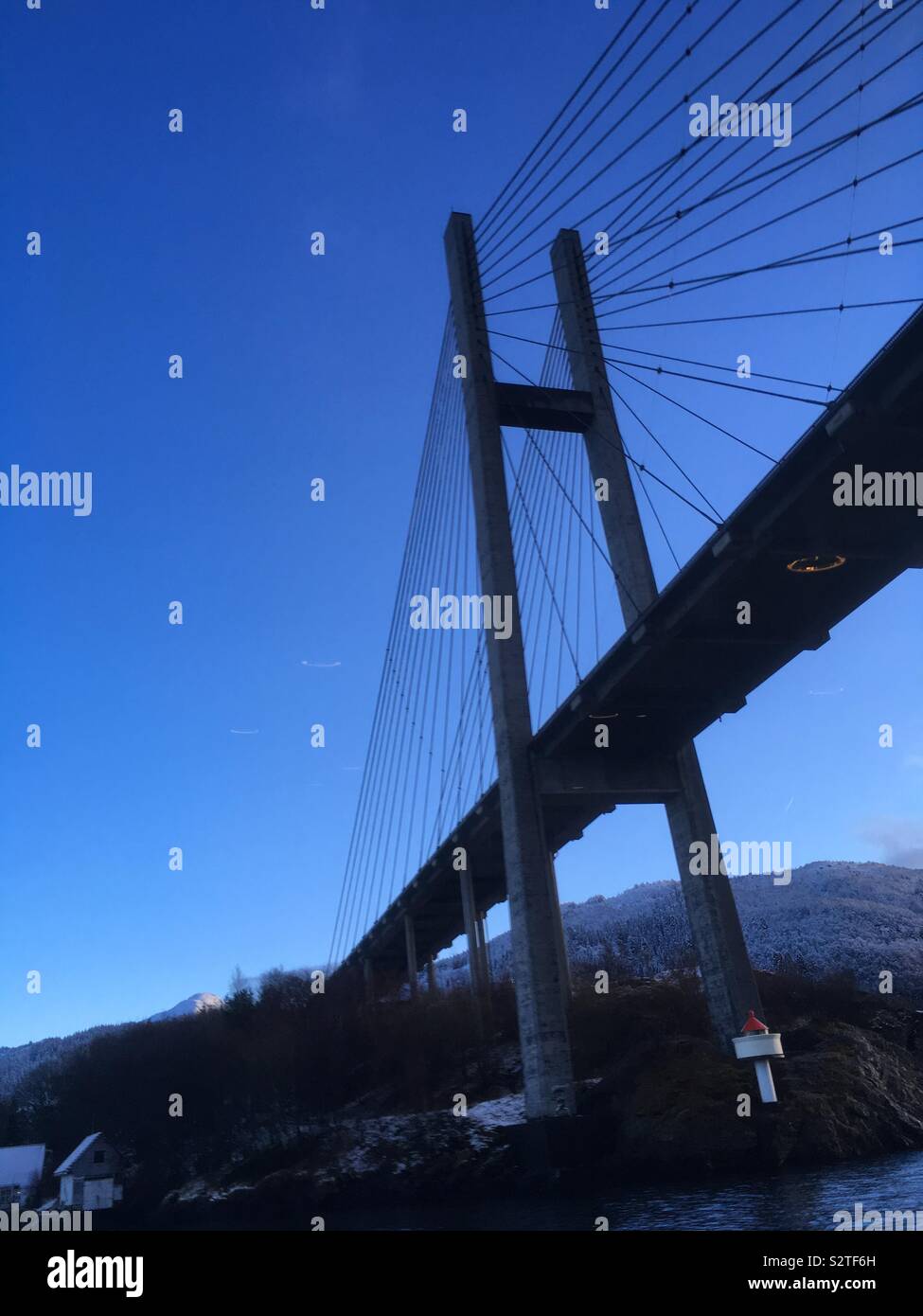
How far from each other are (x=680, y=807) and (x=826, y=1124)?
10572 millimetres

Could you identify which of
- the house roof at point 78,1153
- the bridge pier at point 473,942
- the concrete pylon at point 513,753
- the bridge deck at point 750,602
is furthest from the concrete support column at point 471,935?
the house roof at point 78,1153

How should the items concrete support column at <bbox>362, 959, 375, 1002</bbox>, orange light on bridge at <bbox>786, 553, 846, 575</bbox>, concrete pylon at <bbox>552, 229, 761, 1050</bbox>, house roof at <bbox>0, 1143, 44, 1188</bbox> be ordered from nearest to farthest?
orange light on bridge at <bbox>786, 553, 846, 575</bbox> < concrete pylon at <bbox>552, 229, 761, 1050</bbox> < house roof at <bbox>0, 1143, 44, 1188</bbox> < concrete support column at <bbox>362, 959, 375, 1002</bbox>

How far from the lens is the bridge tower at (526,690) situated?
100 feet

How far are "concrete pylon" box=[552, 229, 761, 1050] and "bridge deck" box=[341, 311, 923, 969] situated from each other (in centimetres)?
129

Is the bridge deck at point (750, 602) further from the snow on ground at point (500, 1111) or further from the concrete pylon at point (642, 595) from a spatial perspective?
the snow on ground at point (500, 1111)

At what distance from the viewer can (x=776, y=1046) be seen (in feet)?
79.9

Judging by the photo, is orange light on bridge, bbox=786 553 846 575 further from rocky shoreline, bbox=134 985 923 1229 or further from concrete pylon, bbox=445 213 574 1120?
rocky shoreline, bbox=134 985 923 1229

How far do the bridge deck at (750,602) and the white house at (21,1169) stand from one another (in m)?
29.7

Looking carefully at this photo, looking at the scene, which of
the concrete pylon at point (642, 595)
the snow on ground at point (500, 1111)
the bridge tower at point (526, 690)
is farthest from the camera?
the snow on ground at point (500, 1111)

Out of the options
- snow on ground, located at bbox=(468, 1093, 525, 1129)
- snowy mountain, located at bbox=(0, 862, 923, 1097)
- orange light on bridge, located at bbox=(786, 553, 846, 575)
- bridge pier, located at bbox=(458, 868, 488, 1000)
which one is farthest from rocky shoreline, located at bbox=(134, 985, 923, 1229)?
snowy mountain, located at bbox=(0, 862, 923, 1097)

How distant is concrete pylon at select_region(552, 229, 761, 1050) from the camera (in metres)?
31.0

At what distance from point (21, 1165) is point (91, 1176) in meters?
6.83
